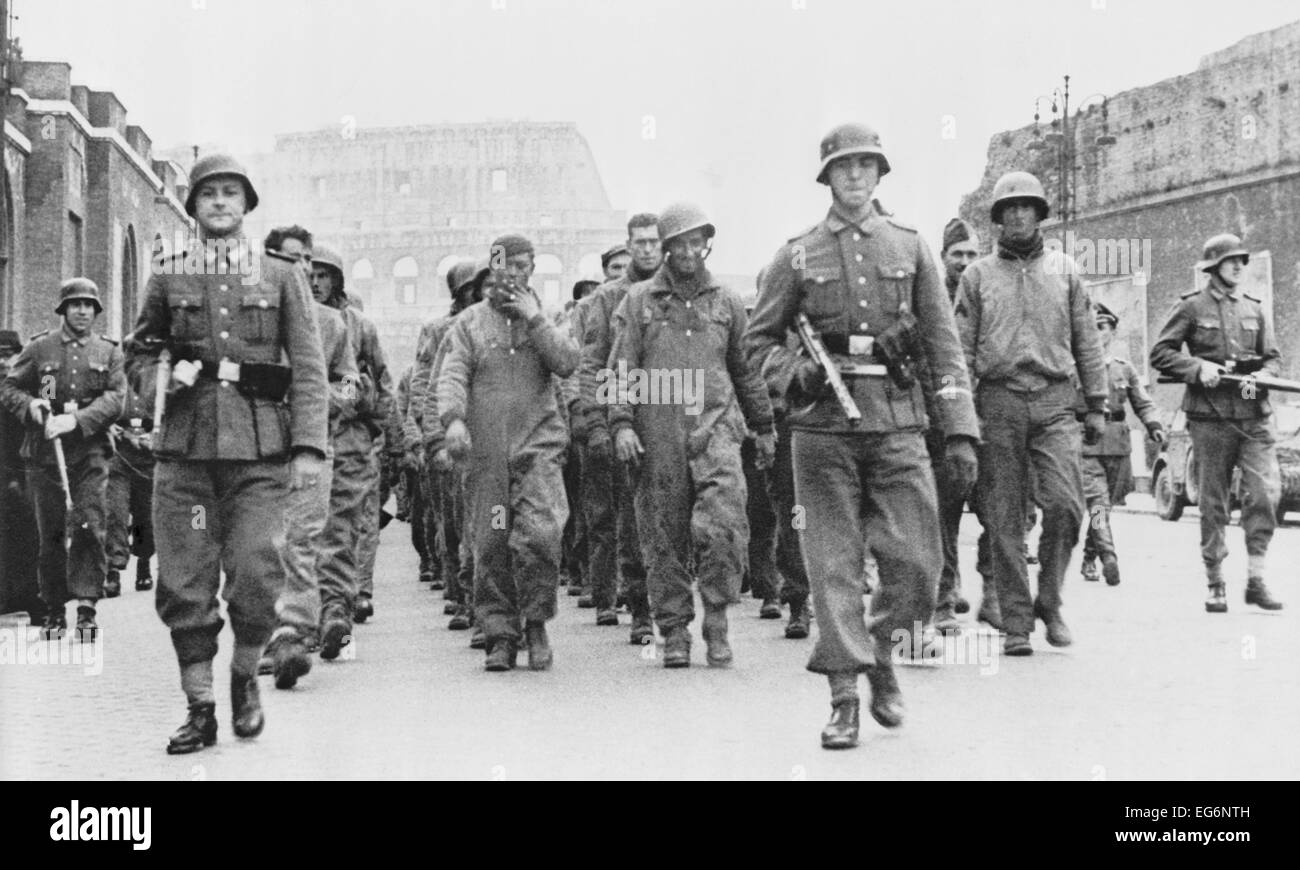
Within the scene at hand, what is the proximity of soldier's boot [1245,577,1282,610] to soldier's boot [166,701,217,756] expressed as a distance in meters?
7.16

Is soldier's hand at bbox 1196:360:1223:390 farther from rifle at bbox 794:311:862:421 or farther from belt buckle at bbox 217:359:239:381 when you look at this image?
belt buckle at bbox 217:359:239:381

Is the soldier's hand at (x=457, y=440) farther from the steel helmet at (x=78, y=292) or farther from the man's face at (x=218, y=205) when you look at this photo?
the steel helmet at (x=78, y=292)

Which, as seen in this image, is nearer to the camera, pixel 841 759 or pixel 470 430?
pixel 841 759

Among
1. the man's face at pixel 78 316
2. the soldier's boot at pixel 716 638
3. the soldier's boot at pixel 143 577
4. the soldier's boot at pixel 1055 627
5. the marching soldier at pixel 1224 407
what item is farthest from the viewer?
the soldier's boot at pixel 143 577

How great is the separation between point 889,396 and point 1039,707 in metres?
1.49

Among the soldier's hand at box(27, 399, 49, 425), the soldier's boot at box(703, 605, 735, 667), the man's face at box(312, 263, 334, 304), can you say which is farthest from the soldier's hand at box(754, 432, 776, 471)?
the soldier's hand at box(27, 399, 49, 425)

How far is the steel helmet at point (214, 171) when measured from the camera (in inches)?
271

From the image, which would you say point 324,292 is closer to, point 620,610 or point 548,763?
point 620,610

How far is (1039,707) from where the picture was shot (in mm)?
7336

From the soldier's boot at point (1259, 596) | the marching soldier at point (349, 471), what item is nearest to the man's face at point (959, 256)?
the soldier's boot at point (1259, 596)

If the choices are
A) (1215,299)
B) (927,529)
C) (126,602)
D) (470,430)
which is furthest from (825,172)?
(126,602)

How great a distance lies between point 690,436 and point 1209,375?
396 cm

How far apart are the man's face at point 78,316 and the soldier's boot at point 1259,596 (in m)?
7.68

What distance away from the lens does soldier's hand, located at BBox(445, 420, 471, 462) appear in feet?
29.2
